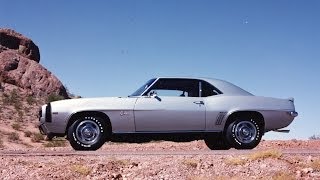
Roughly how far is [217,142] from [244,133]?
3.58ft

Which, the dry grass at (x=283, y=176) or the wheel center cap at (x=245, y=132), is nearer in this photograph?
the dry grass at (x=283, y=176)

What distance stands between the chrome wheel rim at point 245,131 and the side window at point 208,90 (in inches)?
31.8

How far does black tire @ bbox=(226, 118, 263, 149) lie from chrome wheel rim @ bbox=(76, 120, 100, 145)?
253cm

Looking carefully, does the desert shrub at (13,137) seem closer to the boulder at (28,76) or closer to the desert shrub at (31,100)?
the desert shrub at (31,100)

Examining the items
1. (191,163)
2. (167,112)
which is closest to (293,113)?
(167,112)

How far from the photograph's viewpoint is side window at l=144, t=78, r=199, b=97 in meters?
10.5

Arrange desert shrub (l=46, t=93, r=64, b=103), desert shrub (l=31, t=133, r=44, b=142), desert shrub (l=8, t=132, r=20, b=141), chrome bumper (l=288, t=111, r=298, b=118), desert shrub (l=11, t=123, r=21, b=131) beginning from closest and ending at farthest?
chrome bumper (l=288, t=111, r=298, b=118) → desert shrub (l=8, t=132, r=20, b=141) → desert shrub (l=31, t=133, r=44, b=142) → desert shrub (l=11, t=123, r=21, b=131) → desert shrub (l=46, t=93, r=64, b=103)

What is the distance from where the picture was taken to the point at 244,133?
10.4 m

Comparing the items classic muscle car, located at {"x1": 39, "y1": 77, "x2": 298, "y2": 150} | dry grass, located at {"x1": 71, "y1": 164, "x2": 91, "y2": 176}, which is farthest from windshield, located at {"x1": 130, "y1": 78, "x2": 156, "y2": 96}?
dry grass, located at {"x1": 71, "y1": 164, "x2": 91, "y2": 176}

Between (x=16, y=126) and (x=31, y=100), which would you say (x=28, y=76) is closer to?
(x=31, y=100)

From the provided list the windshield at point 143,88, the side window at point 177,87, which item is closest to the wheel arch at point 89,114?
the windshield at point 143,88

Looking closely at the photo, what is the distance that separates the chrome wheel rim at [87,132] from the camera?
31.8 ft

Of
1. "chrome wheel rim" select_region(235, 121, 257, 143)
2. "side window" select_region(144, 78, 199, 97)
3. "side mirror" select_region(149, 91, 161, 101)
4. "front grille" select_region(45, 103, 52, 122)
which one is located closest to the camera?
"front grille" select_region(45, 103, 52, 122)

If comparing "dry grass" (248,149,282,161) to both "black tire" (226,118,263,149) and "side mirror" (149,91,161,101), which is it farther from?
"side mirror" (149,91,161,101)
